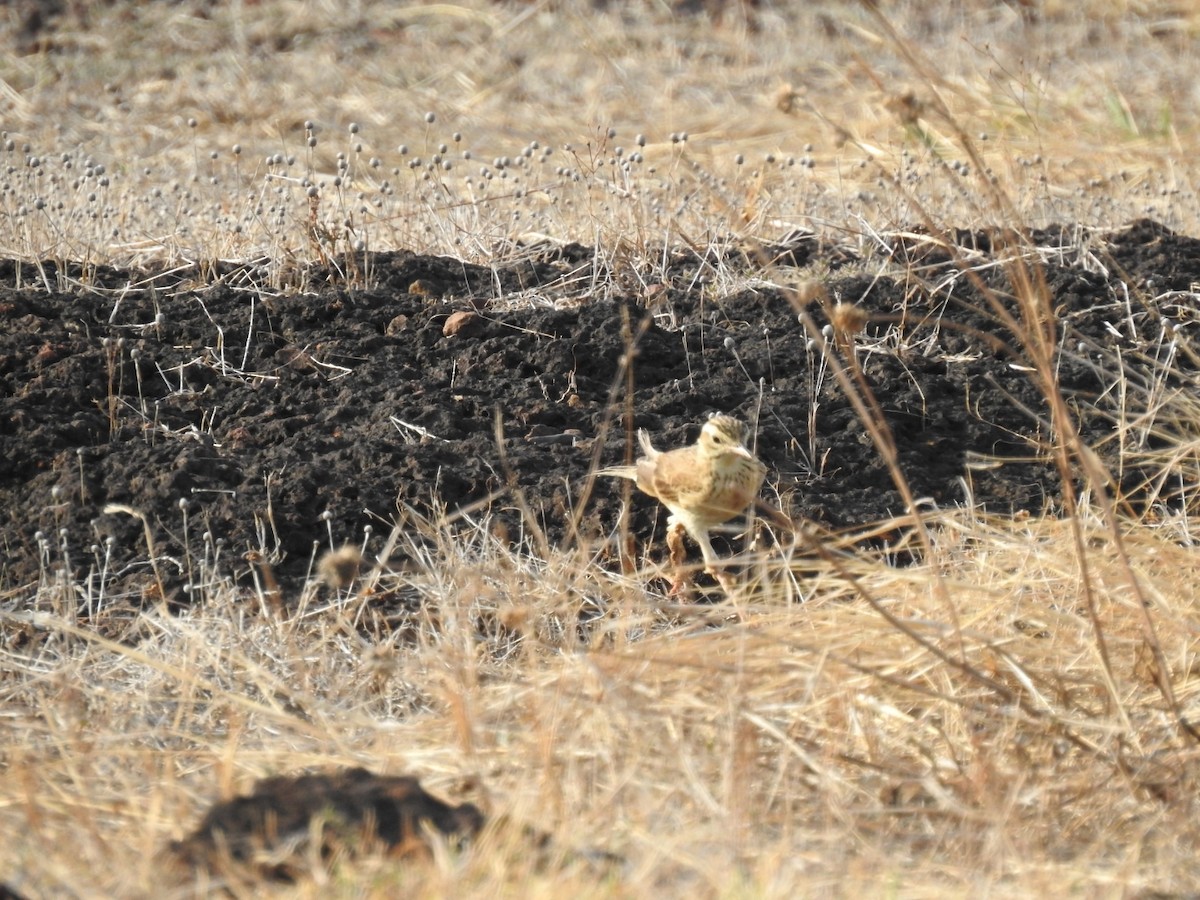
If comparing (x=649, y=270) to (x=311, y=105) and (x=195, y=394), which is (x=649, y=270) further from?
(x=311, y=105)

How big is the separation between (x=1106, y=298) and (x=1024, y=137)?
13.2 ft

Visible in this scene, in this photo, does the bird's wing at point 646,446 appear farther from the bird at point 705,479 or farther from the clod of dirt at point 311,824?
the clod of dirt at point 311,824

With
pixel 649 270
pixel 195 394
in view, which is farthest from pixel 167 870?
pixel 649 270

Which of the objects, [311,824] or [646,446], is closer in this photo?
[311,824]

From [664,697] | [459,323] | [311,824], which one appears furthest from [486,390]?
[311,824]

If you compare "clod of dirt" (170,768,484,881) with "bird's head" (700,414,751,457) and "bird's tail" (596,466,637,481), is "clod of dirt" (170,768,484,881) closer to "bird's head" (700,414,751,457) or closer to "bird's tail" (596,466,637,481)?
"bird's head" (700,414,751,457)

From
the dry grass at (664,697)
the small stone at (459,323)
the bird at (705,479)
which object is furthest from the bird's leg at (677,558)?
the small stone at (459,323)

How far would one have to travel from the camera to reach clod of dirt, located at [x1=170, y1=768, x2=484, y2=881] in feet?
8.47

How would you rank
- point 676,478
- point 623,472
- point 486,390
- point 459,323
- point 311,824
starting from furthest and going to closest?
point 459,323 < point 486,390 < point 623,472 < point 676,478 < point 311,824

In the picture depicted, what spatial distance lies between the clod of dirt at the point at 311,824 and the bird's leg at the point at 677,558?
1.40 m

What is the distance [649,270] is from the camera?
5.79 m

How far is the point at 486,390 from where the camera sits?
16.1 ft

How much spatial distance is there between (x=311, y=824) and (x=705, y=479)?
160cm

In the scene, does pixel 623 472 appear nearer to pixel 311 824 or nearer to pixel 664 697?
pixel 664 697
